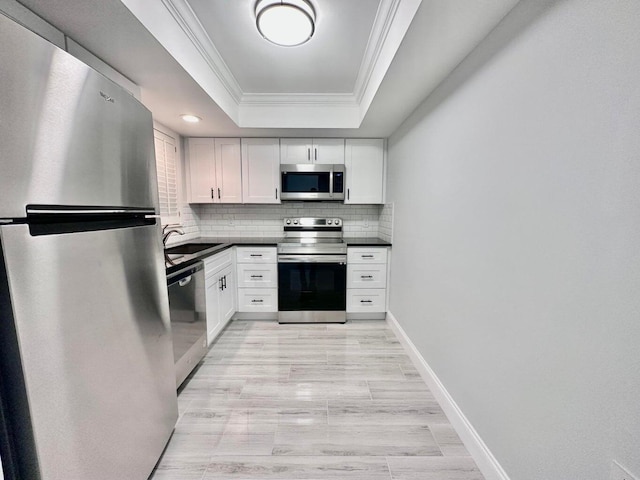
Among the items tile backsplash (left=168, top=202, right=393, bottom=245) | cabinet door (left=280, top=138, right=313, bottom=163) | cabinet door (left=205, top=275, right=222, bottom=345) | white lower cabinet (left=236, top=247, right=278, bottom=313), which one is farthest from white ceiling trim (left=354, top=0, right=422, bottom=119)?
cabinet door (left=205, top=275, right=222, bottom=345)

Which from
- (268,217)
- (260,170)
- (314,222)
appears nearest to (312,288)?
(314,222)

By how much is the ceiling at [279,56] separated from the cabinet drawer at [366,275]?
1568 mm

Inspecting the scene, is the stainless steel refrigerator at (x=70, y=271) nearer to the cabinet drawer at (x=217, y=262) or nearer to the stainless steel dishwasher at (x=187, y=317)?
the stainless steel dishwasher at (x=187, y=317)

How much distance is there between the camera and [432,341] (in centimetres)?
186

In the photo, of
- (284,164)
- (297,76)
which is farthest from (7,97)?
(284,164)

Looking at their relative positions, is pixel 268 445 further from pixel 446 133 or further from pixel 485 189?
pixel 446 133

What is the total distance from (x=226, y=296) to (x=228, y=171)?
1556mm

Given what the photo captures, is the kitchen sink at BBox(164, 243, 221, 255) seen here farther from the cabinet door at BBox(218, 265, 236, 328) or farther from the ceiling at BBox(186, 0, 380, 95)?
the ceiling at BBox(186, 0, 380, 95)

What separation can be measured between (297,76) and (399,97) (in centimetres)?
95

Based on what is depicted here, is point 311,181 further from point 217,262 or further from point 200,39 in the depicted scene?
point 200,39

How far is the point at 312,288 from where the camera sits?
9.71 feet

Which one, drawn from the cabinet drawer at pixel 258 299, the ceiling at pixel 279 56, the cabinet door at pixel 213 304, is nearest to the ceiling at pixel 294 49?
the ceiling at pixel 279 56

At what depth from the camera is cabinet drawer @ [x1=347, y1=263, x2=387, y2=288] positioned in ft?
9.84

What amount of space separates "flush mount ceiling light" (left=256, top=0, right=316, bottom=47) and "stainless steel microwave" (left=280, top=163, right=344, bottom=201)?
4.99 ft
